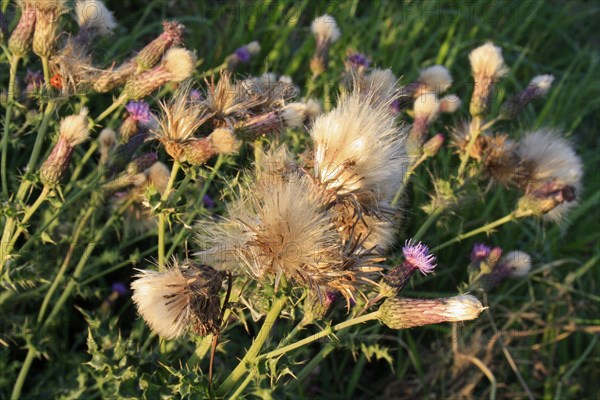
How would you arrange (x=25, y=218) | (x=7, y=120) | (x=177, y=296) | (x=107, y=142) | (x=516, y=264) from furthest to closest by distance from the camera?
(x=516, y=264) < (x=107, y=142) < (x=7, y=120) < (x=25, y=218) < (x=177, y=296)

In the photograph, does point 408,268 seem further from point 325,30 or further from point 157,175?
point 325,30

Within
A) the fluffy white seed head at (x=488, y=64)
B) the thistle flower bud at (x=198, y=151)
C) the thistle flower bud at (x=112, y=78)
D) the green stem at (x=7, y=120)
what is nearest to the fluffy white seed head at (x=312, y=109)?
the thistle flower bud at (x=198, y=151)

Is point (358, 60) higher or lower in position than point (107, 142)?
higher

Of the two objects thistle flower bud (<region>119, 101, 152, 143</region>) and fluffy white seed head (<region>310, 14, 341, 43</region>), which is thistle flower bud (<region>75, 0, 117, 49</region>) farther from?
fluffy white seed head (<region>310, 14, 341, 43</region>)

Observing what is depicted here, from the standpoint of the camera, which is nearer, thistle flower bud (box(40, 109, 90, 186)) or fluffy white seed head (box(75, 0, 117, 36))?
thistle flower bud (box(40, 109, 90, 186))

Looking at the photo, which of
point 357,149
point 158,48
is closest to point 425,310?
point 357,149

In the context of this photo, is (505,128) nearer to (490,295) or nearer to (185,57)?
(490,295)

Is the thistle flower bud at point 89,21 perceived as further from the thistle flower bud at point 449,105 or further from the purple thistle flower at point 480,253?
the purple thistle flower at point 480,253

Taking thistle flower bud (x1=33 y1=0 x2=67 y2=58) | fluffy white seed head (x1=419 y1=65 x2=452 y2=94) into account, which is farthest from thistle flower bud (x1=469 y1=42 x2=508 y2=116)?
thistle flower bud (x1=33 y1=0 x2=67 y2=58)
